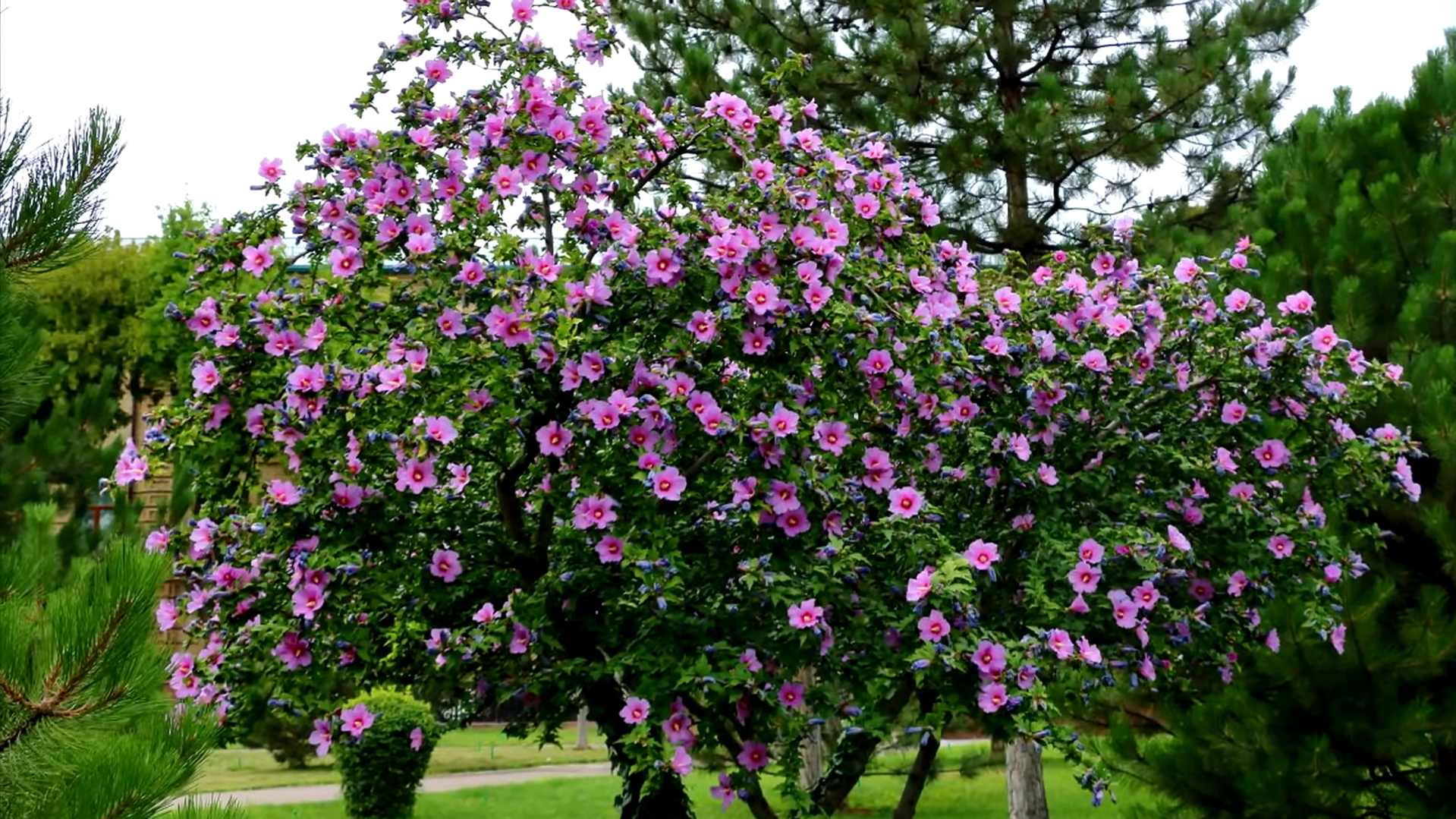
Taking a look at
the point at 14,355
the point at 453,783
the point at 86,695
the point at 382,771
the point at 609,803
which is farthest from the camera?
the point at 453,783

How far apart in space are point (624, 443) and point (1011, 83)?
8.91 meters

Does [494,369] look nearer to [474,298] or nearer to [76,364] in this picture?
[474,298]

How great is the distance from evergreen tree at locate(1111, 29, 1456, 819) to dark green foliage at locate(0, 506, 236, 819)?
5.27 metres

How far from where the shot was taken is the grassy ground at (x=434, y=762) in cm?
1604

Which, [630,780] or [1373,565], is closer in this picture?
[630,780]

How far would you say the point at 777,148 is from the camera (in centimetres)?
532

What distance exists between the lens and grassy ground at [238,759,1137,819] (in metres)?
12.5

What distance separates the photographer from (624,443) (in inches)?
192

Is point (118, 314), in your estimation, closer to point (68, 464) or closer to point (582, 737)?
point (582, 737)

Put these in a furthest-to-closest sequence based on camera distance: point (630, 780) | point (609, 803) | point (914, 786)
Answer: point (609, 803) < point (914, 786) < point (630, 780)

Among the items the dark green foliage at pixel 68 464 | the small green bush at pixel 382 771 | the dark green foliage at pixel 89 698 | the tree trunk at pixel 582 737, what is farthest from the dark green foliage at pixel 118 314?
the dark green foliage at pixel 89 698

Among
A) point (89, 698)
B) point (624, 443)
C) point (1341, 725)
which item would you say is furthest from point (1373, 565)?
point (89, 698)

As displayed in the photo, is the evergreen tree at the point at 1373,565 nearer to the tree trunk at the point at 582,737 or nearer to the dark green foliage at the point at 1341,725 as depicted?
the dark green foliage at the point at 1341,725

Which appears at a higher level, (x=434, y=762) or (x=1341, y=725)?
(x=434, y=762)
